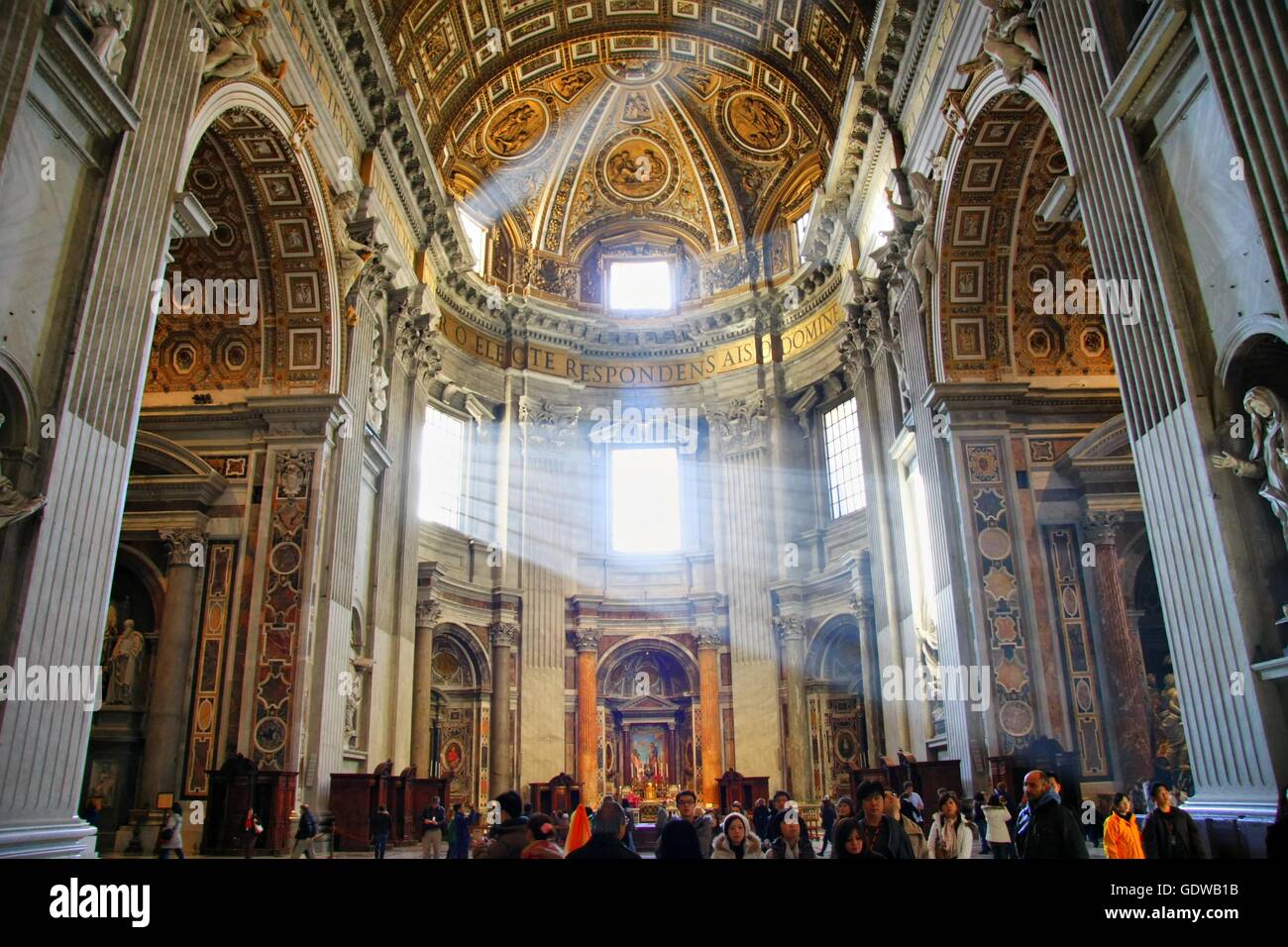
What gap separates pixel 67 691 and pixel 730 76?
19.7m

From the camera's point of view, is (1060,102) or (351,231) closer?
(1060,102)

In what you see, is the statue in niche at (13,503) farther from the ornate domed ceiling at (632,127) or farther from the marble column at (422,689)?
the ornate domed ceiling at (632,127)

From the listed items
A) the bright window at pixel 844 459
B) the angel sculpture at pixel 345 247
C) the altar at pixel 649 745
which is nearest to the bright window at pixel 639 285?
the bright window at pixel 844 459

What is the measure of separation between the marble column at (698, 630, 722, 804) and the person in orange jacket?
1296 centimetres

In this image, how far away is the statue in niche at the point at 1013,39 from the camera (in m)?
9.55

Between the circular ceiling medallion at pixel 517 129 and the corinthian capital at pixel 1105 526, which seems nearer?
the corinthian capital at pixel 1105 526

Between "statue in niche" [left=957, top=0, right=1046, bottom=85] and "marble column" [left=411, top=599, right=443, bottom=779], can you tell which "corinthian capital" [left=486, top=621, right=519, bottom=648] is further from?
"statue in niche" [left=957, top=0, right=1046, bottom=85]

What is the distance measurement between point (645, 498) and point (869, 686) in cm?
723

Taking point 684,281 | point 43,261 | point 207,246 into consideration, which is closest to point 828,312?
point 684,281

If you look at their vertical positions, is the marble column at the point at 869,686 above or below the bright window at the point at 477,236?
below

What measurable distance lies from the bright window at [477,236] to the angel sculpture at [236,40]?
34.5 ft

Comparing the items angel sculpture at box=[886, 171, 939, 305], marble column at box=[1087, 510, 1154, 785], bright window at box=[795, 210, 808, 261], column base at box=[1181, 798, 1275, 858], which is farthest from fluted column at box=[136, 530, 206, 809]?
bright window at box=[795, 210, 808, 261]

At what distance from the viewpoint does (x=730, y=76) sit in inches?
861
